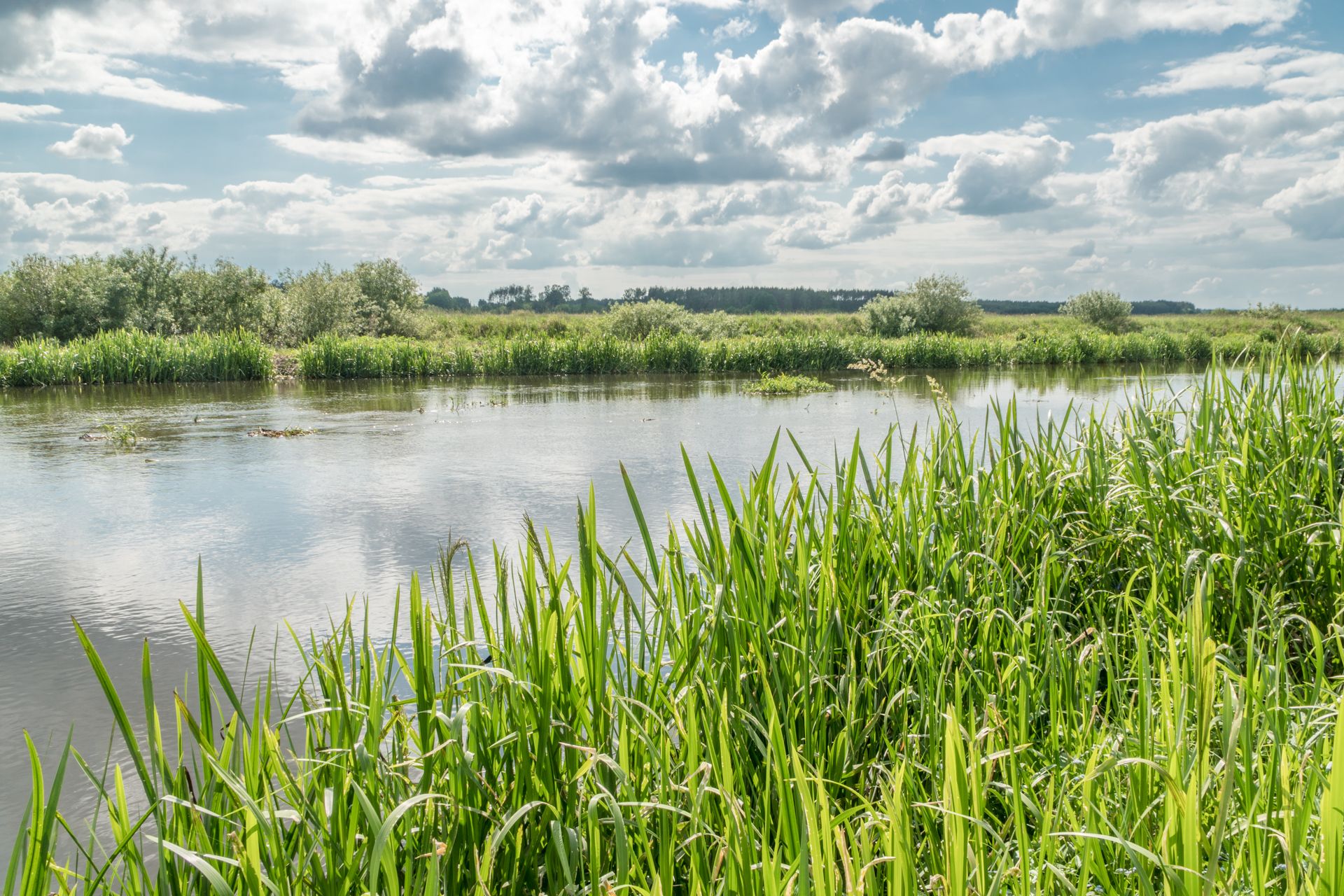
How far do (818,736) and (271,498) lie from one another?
6.97 meters

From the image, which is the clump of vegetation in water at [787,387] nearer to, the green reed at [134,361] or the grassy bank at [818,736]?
the green reed at [134,361]

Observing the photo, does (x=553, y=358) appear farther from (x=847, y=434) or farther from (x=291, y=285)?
(x=847, y=434)

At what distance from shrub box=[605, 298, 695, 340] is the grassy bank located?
1269 inches

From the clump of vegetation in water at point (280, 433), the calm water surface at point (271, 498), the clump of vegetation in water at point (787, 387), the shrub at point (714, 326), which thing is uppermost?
the shrub at point (714, 326)

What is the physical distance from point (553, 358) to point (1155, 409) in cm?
2199

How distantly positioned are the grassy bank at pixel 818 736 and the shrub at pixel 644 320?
3224 centimetres

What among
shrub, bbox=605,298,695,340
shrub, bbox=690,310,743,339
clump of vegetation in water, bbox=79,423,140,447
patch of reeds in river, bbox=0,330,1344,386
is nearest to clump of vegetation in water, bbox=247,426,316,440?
clump of vegetation in water, bbox=79,423,140,447

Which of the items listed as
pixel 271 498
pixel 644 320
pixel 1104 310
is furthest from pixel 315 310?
pixel 1104 310

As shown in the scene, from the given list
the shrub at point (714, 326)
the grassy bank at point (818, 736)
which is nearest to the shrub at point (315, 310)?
the shrub at point (714, 326)

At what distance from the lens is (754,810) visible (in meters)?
1.92

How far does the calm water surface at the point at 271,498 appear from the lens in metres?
4.43

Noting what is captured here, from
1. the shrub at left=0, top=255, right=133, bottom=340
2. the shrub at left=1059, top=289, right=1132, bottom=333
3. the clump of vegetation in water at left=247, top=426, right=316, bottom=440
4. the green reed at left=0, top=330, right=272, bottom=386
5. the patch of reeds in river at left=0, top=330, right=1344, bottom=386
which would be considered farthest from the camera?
the shrub at left=1059, top=289, right=1132, bottom=333

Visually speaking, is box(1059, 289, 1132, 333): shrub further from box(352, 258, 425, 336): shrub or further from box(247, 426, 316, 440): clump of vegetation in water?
box(247, 426, 316, 440): clump of vegetation in water

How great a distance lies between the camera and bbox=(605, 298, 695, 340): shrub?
35.8 meters
